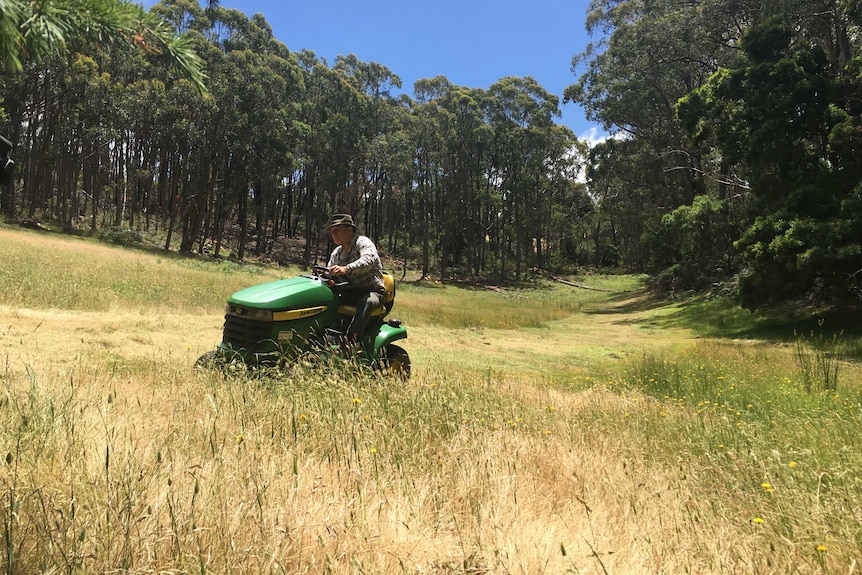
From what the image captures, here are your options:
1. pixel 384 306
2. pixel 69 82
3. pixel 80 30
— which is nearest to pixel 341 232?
pixel 384 306

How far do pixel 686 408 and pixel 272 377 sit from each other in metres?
4.10

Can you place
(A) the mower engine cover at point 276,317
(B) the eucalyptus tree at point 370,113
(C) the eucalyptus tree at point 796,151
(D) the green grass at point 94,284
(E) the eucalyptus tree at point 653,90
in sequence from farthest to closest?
(B) the eucalyptus tree at point 370,113 < (E) the eucalyptus tree at point 653,90 < (C) the eucalyptus tree at point 796,151 < (D) the green grass at point 94,284 < (A) the mower engine cover at point 276,317

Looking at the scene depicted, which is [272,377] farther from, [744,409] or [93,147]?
[93,147]

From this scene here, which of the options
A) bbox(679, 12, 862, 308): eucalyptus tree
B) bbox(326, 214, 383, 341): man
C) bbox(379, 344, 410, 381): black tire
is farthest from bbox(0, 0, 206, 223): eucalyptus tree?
bbox(679, 12, 862, 308): eucalyptus tree

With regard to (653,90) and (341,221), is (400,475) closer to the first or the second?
(341,221)

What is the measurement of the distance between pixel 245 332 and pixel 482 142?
41.7 m

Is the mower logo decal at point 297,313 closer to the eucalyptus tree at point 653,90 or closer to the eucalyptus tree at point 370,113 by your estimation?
the eucalyptus tree at point 653,90

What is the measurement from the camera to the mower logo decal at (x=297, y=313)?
4730 millimetres

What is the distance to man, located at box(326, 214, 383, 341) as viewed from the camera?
512 cm

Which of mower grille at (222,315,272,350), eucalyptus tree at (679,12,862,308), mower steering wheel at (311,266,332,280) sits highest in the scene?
eucalyptus tree at (679,12,862,308)

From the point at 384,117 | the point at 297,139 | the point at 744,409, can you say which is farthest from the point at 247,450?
the point at 384,117

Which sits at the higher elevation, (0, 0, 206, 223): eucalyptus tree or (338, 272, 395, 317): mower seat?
(0, 0, 206, 223): eucalyptus tree

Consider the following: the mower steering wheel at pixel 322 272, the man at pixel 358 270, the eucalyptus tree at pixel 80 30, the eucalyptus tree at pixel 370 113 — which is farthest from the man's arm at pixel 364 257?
the eucalyptus tree at pixel 370 113

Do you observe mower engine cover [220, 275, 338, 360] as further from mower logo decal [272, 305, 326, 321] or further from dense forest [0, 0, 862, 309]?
dense forest [0, 0, 862, 309]
